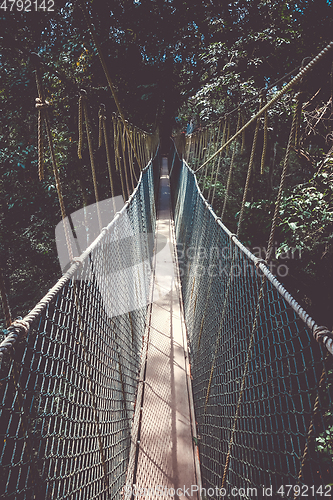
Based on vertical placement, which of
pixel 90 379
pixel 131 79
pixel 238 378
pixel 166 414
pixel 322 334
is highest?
pixel 131 79

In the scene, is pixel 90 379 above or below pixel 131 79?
below

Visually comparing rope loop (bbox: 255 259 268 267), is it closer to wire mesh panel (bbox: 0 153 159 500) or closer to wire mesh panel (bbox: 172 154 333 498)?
wire mesh panel (bbox: 172 154 333 498)

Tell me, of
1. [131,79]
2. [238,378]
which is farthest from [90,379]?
[131,79]

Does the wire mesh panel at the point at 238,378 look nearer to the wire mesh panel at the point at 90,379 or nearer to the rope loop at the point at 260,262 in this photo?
the rope loop at the point at 260,262

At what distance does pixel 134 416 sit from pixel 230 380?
67 cm

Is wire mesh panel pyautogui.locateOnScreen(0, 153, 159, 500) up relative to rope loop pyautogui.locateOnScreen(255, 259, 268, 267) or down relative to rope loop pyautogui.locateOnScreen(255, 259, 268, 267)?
down

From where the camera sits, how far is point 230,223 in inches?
198

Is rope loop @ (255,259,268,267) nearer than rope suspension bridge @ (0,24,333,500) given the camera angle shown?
No

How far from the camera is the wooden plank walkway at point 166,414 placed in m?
1.32

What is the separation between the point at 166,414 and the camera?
1.62 m

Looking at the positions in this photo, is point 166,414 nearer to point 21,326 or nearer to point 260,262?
point 260,262

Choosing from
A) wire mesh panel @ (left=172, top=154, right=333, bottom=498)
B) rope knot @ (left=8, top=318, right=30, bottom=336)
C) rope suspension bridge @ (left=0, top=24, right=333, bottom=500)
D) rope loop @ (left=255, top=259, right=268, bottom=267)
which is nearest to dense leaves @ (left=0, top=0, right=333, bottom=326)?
wire mesh panel @ (left=172, top=154, right=333, bottom=498)

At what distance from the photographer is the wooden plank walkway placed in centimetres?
132

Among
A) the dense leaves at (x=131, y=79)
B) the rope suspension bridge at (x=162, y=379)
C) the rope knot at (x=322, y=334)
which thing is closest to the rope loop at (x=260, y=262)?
the rope suspension bridge at (x=162, y=379)
